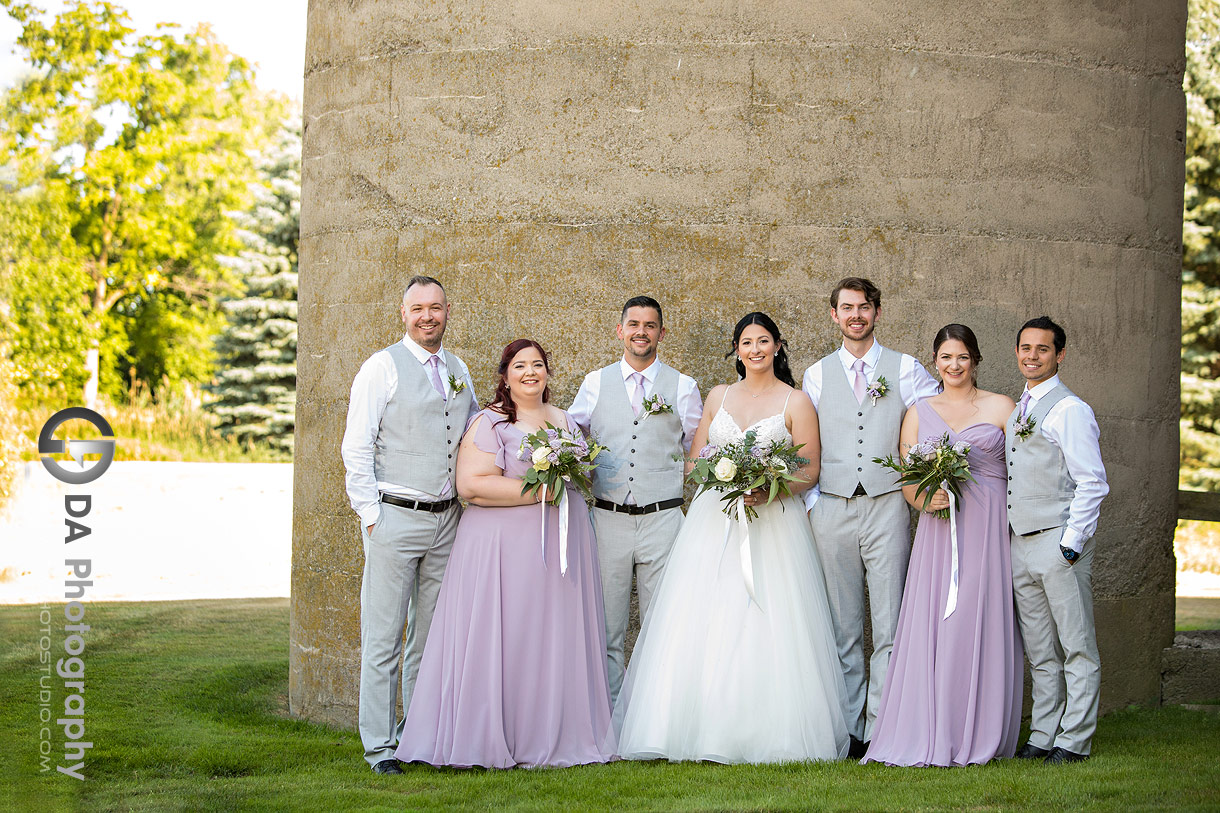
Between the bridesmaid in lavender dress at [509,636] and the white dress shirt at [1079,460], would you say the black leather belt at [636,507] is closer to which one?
the bridesmaid in lavender dress at [509,636]

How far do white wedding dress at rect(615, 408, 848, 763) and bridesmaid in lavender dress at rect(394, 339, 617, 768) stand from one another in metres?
0.27

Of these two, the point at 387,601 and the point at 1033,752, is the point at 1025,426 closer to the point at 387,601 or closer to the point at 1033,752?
the point at 1033,752

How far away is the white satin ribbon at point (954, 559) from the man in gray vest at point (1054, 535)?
0.26m

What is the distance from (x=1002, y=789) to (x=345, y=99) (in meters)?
5.17

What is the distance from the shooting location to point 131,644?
945 centimetres

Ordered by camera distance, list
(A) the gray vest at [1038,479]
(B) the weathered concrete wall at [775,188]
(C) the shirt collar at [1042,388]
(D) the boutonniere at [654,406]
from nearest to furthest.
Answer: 1. (A) the gray vest at [1038,479]
2. (C) the shirt collar at [1042,388]
3. (D) the boutonniere at [654,406]
4. (B) the weathered concrete wall at [775,188]

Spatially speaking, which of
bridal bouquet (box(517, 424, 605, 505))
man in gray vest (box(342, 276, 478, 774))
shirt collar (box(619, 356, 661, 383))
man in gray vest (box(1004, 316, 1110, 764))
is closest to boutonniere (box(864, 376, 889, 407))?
man in gray vest (box(1004, 316, 1110, 764))

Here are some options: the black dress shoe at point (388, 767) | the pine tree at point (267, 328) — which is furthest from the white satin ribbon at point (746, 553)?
the pine tree at point (267, 328)

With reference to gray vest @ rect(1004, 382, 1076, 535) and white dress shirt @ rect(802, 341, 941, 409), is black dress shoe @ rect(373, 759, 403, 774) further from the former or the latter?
gray vest @ rect(1004, 382, 1076, 535)

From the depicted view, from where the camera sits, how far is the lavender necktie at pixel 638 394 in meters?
5.82

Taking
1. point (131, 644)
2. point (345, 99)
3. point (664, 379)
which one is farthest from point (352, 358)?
point (131, 644)

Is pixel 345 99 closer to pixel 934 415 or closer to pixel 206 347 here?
pixel 934 415

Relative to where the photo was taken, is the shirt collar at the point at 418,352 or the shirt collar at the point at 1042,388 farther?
the shirt collar at the point at 418,352

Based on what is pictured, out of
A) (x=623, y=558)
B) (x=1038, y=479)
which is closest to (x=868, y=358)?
(x=1038, y=479)
